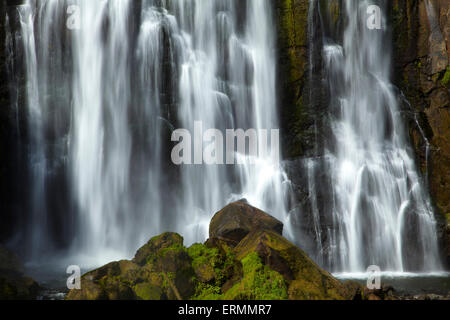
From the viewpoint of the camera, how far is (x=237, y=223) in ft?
42.2

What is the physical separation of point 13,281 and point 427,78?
55.8 ft

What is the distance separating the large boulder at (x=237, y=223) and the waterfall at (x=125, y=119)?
4262mm

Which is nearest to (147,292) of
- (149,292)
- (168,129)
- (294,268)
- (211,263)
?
(149,292)

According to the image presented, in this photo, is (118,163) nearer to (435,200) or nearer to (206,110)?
(206,110)

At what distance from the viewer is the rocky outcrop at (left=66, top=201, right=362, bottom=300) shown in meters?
9.85

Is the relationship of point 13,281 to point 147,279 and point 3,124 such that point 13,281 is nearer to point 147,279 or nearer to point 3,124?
point 147,279

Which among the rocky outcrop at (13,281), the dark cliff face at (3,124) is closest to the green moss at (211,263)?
the rocky outcrop at (13,281)

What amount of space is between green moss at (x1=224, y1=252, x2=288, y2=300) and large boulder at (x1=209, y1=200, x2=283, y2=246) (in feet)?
7.34

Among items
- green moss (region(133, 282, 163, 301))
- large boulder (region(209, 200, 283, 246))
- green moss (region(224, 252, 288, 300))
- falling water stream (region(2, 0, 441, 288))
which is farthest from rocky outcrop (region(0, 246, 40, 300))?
green moss (region(224, 252, 288, 300))

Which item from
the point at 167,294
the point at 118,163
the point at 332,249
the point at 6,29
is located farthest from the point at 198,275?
the point at 6,29

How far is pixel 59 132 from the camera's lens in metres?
18.8

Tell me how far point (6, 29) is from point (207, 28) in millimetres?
7997

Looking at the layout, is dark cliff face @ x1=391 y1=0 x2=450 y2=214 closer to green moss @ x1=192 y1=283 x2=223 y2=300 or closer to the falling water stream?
the falling water stream
